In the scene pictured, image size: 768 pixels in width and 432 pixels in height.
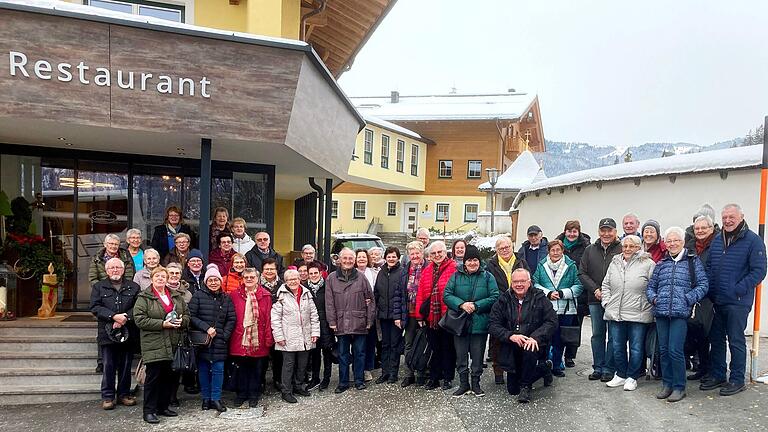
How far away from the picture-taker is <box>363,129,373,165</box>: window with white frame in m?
27.9

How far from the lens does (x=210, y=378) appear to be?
5.89 metres

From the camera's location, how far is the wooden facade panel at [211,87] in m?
6.40

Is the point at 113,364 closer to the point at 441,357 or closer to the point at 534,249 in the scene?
the point at 441,357

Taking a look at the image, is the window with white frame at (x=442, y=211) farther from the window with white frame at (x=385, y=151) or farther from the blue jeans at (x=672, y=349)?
the blue jeans at (x=672, y=349)

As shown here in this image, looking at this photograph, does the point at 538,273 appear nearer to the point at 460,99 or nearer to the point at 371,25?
the point at 371,25

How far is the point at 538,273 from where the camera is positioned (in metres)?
6.51

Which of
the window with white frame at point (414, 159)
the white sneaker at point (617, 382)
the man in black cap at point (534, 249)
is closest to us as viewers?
the white sneaker at point (617, 382)

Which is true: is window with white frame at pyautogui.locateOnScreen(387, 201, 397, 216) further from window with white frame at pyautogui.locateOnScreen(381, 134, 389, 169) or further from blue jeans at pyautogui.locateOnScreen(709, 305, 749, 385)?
blue jeans at pyautogui.locateOnScreen(709, 305, 749, 385)

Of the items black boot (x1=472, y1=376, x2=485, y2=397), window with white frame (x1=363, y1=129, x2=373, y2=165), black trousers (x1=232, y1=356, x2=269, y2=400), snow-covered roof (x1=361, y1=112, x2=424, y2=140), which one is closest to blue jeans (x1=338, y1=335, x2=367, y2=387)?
black trousers (x1=232, y1=356, x2=269, y2=400)

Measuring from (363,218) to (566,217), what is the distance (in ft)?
68.2

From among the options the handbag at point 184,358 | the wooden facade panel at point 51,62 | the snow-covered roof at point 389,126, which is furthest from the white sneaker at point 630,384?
the snow-covered roof at point 389,126

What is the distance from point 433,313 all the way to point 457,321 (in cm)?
39

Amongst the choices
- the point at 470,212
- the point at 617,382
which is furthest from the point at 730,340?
the point at 470,212

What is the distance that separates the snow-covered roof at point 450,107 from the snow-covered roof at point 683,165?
804 inches
